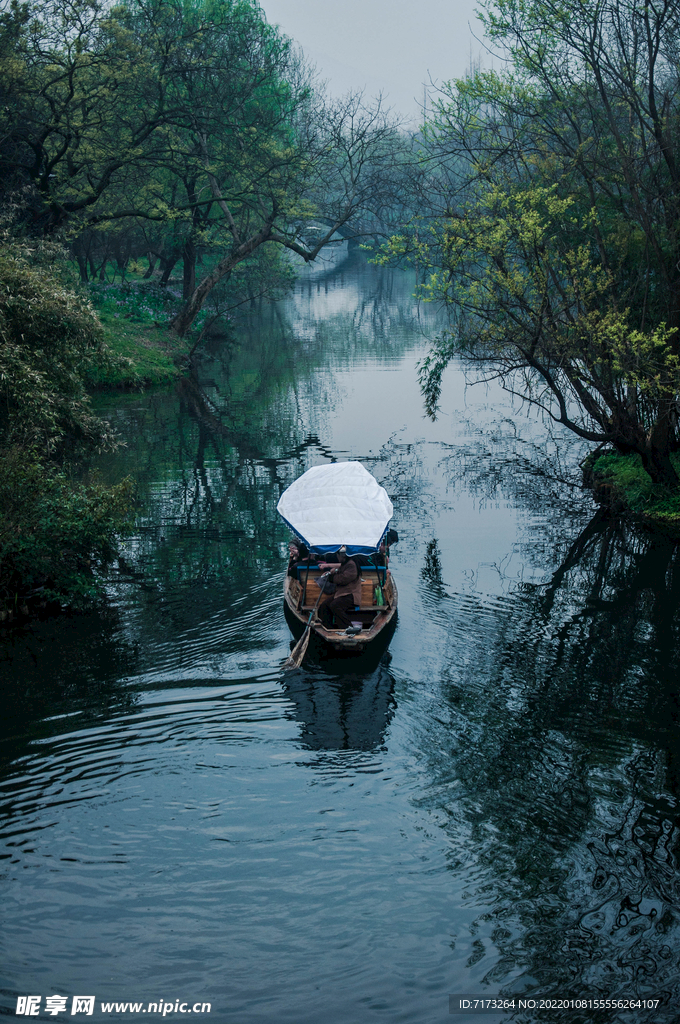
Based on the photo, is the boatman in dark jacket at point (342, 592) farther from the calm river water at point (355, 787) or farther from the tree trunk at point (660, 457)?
the tree trunk at point (660, 457)

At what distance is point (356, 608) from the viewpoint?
1548cm

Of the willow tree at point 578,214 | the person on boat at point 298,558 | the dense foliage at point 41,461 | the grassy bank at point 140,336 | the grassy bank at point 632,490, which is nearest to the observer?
the dense foliage at point 41,461

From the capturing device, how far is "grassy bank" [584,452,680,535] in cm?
2250

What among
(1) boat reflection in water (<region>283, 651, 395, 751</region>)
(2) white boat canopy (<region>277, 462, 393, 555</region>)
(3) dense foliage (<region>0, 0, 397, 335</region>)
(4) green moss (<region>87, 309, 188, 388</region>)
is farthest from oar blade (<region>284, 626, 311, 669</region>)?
(4) green moss (<region>87, 309, 188, 388</region>)

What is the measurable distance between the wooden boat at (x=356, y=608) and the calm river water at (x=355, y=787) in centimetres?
54

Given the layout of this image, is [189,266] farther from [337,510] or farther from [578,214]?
[337,510]

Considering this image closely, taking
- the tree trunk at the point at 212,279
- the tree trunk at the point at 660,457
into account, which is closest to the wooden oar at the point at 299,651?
the tree trunk at the point at 660,457

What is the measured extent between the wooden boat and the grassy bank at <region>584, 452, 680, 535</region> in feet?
31.8

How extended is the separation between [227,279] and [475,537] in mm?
34155

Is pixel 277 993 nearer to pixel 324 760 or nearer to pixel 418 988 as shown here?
pixel 418 988

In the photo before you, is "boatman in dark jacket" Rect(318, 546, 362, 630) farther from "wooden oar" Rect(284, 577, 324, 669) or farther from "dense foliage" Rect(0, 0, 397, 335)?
"dense foliage" Rect(0, 0, 397, 335)

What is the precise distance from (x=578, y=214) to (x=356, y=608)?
15016 millimetres

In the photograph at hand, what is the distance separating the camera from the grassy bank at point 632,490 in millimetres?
22500

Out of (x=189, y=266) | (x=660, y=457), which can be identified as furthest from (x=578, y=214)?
(x=189, y=266)
